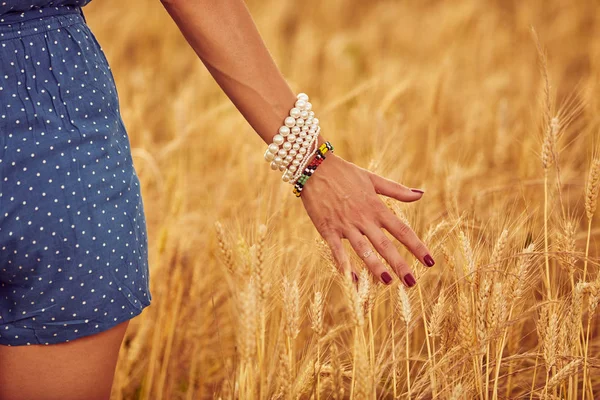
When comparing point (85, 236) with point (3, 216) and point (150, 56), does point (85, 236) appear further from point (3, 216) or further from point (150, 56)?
point (150, 56)

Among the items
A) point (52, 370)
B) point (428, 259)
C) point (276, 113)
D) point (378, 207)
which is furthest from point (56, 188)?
point (428, 259)

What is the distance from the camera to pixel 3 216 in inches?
34.7

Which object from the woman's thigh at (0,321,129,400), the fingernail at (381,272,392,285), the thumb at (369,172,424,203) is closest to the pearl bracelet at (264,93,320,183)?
the thumb at (369,172,424,203)

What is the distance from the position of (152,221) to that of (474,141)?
1.60 m

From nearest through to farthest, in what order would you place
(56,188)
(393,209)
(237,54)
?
(56,188)
(237,54)
(393,209)

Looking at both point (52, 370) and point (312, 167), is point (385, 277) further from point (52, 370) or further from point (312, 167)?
point (52, 370)

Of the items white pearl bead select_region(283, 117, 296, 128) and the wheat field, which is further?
the wheat field

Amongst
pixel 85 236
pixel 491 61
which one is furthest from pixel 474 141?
pixel 85 236

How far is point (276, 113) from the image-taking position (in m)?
1.11

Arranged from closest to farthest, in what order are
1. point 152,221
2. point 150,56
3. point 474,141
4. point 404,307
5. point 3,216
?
1. point 3,216
2. point 404,307
3. point 152,221
4. point 474,141
5. point 150,56

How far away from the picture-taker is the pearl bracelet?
3.63ft

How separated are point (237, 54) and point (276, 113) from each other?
0.39 ft

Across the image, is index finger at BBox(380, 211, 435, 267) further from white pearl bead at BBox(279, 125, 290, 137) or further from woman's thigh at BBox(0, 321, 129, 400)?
woman's thigh at BBox(0, 321, 129, 400)

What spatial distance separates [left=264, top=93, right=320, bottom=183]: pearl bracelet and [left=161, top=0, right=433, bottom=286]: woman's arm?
0.03 metres
